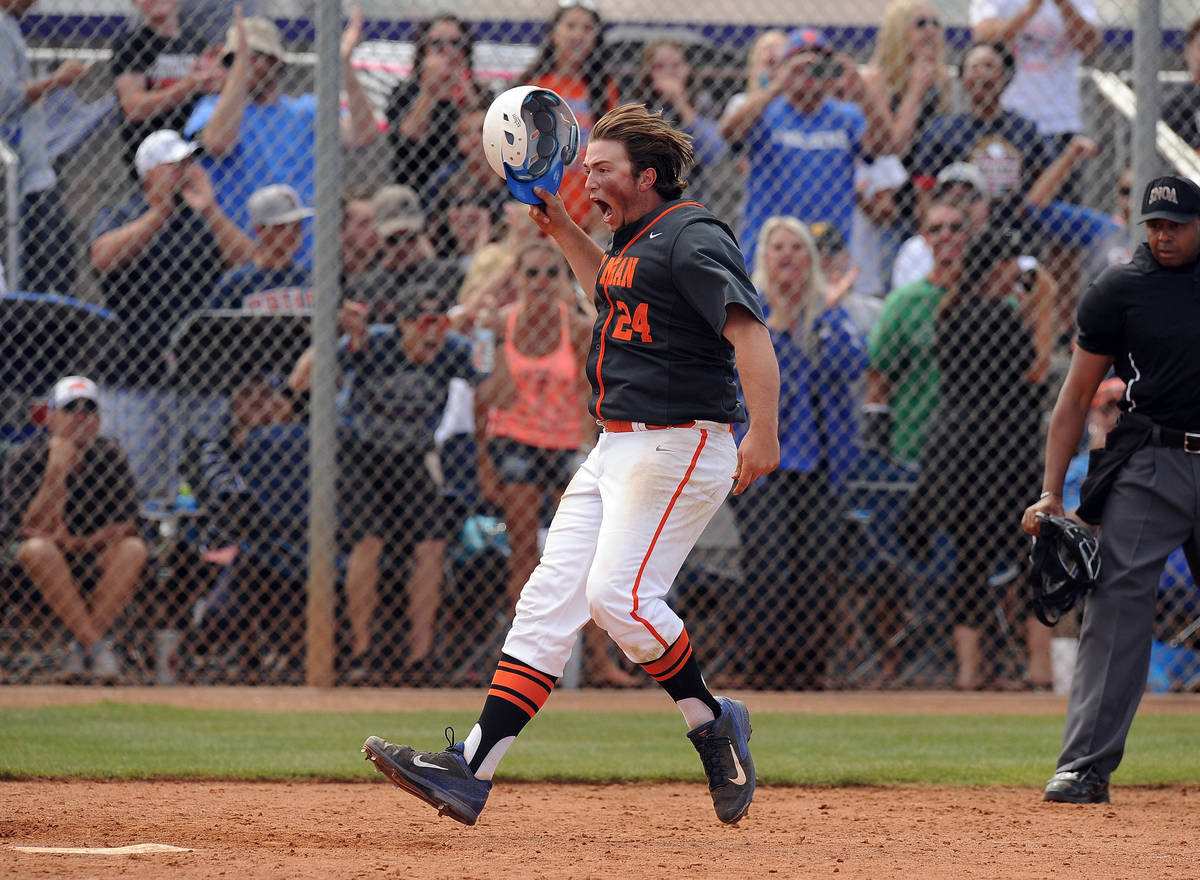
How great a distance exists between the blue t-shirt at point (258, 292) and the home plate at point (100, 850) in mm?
4840

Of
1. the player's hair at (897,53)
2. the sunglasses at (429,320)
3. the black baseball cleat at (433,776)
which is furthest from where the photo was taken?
the player's hair at (897,53)

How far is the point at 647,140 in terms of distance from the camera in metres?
4.52

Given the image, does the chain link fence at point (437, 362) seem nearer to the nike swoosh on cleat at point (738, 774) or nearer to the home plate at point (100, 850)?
the nike swoosh on cleat at point (738, 774)

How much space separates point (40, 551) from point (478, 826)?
→ 4079 mm

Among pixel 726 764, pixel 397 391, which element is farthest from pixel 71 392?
pixel 726 764

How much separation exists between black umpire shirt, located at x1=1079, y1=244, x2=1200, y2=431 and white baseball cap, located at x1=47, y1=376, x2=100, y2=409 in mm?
5228

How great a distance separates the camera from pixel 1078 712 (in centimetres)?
539

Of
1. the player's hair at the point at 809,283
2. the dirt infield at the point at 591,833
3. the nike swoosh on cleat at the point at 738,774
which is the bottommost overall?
the dirt infield at the point at 591,833

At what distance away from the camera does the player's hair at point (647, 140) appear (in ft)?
14.8

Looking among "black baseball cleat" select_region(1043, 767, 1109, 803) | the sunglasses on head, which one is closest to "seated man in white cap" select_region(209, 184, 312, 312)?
the sunglasses on head

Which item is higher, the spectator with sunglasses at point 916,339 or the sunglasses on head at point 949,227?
the sunglasses on head at point 949,227

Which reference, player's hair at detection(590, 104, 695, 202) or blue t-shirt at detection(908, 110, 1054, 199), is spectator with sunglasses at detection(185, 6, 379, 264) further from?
player's hair at detection(590, 104, 695, 202)

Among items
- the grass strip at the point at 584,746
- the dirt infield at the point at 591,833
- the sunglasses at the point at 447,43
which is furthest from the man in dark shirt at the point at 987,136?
the dirt infield at the point at 591,833

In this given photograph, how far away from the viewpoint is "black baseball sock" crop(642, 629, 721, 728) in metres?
4.45
